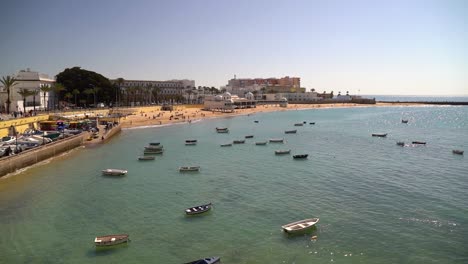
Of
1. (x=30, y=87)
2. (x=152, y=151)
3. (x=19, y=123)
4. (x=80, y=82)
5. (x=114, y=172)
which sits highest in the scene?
(x=80, y=82)

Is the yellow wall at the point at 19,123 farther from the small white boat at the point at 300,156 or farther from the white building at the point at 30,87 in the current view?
the small white boat at the point at 300,156

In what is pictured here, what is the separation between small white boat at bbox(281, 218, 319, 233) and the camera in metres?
23.2

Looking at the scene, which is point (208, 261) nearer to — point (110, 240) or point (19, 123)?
point (110, 240)

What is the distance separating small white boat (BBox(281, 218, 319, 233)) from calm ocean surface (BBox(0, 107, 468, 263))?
52 cm

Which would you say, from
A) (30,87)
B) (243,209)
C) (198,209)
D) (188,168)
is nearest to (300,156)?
(188,168)

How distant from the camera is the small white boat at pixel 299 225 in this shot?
23.2 meters

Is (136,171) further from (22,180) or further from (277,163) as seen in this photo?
(277,163)

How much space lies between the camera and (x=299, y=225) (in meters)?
23.6

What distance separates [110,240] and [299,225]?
11.4m

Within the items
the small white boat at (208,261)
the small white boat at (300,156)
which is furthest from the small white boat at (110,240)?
the small white boat at (300,156)

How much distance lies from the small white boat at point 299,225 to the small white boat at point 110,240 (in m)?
9.72

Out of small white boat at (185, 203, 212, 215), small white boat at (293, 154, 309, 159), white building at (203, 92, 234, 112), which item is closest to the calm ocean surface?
small white boat at (185, 203, 212, 215)

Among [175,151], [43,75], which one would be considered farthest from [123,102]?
[175,151]

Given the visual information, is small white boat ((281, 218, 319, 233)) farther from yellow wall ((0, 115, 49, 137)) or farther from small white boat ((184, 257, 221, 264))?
yellow wall ((0, 115, 49, 137))
